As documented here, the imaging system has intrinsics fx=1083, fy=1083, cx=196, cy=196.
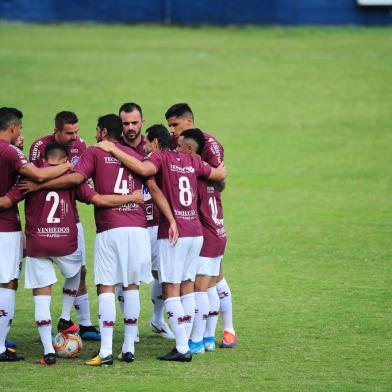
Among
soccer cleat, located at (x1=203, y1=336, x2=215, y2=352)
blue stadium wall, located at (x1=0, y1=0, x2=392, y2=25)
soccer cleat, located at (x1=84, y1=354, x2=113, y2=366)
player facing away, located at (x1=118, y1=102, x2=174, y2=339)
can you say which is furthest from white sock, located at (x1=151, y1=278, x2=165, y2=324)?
blue stadium wall, located at (x1=0, y1=0, x2=392, y2=25)

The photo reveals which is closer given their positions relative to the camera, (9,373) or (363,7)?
(9,373)

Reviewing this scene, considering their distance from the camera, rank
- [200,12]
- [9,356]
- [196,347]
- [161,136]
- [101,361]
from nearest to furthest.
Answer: [101,361] → [9,356] → [161,136] → [196,347] → [200,12]

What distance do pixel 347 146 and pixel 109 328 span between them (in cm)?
1651

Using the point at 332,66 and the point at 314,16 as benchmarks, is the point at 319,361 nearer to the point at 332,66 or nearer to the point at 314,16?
the point at 332,66

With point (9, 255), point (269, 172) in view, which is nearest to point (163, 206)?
point (9, 255)

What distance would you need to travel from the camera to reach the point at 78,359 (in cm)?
1120

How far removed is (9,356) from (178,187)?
2.44 metres

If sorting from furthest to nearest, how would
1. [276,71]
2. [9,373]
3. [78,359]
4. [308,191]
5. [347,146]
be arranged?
[276,71], [347,146], [308,191], [78,359], [9,373]

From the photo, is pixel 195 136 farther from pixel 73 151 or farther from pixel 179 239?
pixel 73 151

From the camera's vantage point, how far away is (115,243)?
1084 centimetres

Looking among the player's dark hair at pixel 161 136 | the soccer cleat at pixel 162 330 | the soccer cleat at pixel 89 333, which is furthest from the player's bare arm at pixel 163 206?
the soccer cleat at pixel 89 333

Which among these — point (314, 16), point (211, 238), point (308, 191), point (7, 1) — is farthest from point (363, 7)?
point (211, 238)

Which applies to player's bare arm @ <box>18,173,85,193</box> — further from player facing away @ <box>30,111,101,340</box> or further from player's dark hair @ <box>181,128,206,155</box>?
player's dark hair @ <box>181,128,206,155</box>

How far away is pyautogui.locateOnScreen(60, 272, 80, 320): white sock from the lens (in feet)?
38.2
